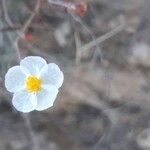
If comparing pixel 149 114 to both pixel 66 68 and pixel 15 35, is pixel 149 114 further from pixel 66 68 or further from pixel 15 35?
pixel 15 35

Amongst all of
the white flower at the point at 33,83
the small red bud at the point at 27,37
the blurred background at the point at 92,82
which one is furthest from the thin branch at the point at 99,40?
the white flower at the point at 33,83

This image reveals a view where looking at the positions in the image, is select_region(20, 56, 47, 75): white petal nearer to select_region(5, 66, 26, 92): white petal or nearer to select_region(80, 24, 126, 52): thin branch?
select_region(5, 66, 26, 92): white petal

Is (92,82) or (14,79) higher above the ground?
(92,82)

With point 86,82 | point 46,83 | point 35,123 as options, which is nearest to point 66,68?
point 86,82

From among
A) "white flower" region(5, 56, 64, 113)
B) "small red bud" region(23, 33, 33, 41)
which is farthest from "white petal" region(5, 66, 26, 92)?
"small red bud" region(23, 33, 33, 41)

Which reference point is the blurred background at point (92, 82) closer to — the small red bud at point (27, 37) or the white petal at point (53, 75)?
the small red bud at point (27, 37)

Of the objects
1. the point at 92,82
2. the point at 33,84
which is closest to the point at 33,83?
the point at 33,84

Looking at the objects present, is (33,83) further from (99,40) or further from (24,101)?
(99,40)
